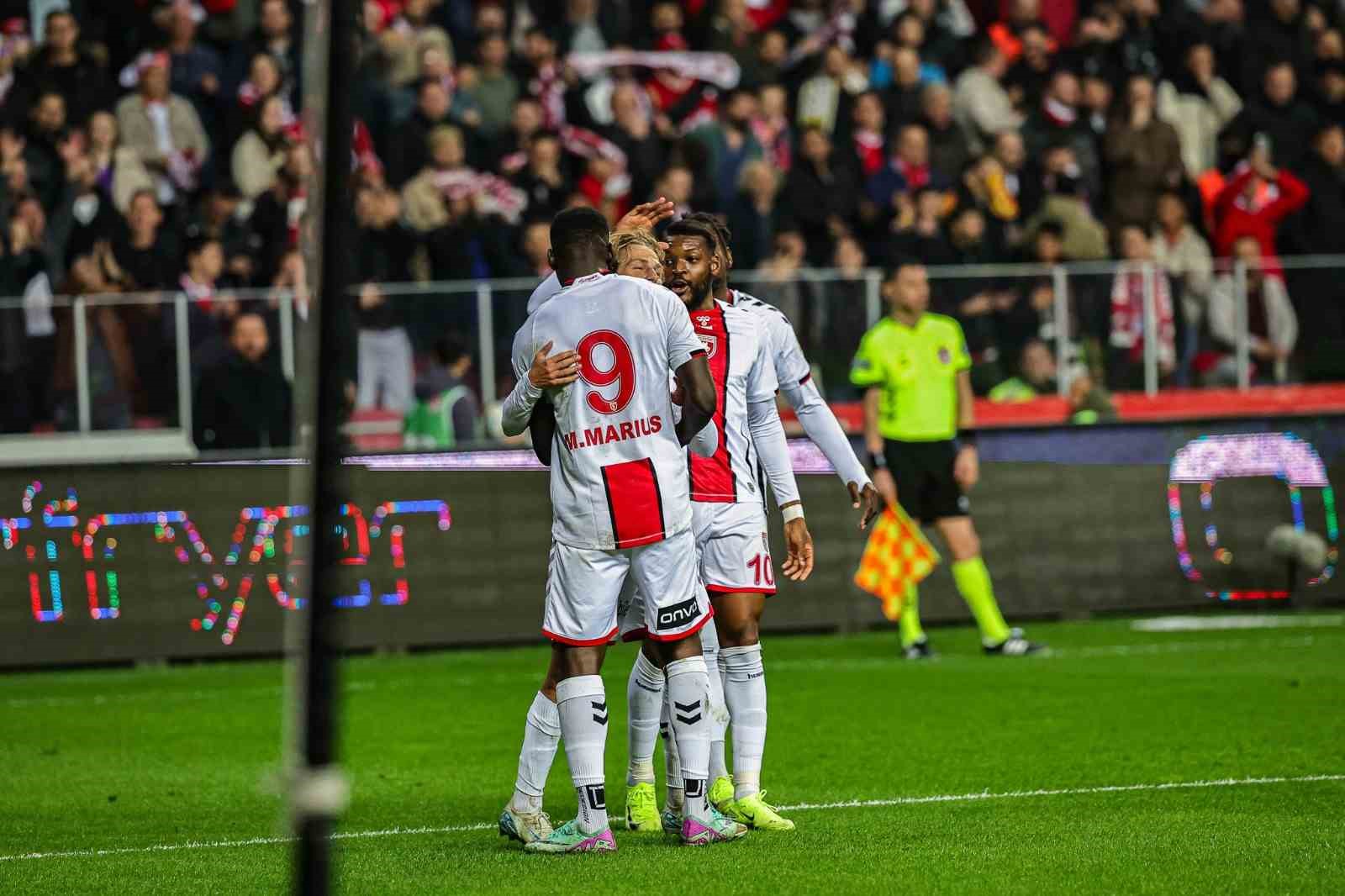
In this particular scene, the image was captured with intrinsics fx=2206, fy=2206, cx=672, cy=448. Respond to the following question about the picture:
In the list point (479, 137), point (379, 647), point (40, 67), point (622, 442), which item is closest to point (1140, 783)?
point (622, 442)

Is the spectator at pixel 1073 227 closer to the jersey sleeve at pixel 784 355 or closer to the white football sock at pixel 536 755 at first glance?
the jersey sleeve at pixel 784 355

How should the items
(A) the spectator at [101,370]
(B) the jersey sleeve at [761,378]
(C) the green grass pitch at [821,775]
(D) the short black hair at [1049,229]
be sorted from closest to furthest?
(C) the green grass pitch at [821,775] → (B) the jersey sleeve at [761,378] → (A) the spectator at [101,370] → (D) the short black hair at [1049,229]

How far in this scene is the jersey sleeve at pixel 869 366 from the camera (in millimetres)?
14773

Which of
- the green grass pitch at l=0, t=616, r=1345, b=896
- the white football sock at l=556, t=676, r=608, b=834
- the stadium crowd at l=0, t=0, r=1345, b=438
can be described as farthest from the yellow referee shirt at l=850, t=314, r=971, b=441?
the white football sock at l=556, t=676, r=608, b=834

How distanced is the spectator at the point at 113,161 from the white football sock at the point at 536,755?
36.0 feet

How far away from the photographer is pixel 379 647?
52.2 feet

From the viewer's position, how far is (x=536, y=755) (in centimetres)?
778

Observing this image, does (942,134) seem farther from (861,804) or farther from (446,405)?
(861,804)

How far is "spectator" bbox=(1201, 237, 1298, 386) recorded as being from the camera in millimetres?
18016

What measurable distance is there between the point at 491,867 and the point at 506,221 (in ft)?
36.8

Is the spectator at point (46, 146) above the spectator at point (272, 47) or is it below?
below

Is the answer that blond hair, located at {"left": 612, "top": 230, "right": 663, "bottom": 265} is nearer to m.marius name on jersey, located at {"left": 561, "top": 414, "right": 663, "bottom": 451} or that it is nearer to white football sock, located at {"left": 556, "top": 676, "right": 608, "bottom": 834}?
m.marius name on jersey, located at {"left": 561, "top": 414, "right": 663, "bottom": 451}

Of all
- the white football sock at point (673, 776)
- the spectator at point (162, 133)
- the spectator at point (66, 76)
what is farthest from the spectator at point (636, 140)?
the white football sock at point (673, 776)

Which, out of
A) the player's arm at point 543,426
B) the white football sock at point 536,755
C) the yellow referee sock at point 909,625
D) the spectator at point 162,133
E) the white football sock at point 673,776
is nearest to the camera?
the player's arm at point 543,426
